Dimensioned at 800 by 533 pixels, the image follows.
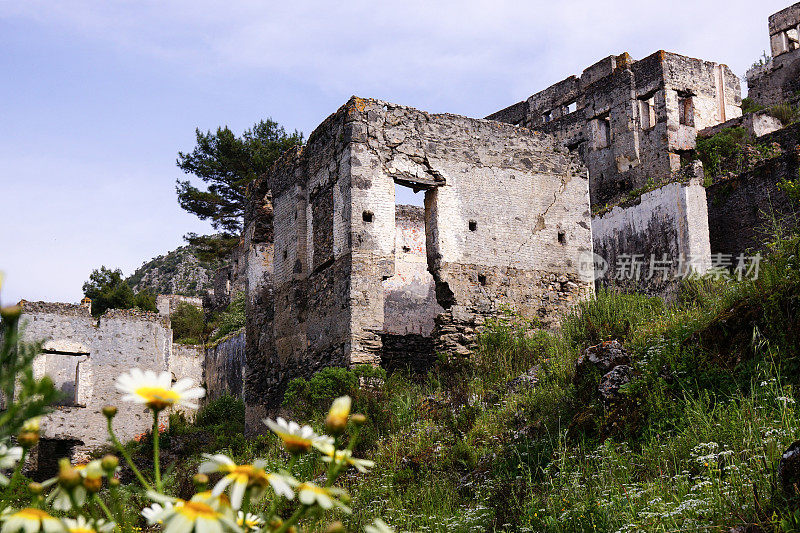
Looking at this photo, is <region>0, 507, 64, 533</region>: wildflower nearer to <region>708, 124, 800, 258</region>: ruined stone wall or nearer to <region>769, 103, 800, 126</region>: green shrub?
<region>708, 124, 800, 258</region>: ruined stone wall

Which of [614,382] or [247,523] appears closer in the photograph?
[247,523]

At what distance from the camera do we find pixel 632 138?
87.0 ft

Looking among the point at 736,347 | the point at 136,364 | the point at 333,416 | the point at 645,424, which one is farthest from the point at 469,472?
the point at 136,364

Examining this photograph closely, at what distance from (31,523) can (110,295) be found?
107 ft

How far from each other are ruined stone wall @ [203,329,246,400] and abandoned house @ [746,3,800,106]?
895 inches

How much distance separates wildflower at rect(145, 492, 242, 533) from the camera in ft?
5.62

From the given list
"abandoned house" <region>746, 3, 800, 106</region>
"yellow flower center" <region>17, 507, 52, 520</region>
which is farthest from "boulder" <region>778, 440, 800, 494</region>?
"abandoned house" <region>746, 3, 800, 106</region>

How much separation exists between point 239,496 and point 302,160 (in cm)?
1443

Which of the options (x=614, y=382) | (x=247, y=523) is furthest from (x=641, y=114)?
(x=247, y=523)

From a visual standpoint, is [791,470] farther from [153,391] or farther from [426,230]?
[426,230]

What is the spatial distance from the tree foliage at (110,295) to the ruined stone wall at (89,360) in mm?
10420

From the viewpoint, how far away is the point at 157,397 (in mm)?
2037

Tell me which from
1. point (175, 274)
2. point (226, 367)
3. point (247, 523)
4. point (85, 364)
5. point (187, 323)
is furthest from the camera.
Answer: point (175, 274)

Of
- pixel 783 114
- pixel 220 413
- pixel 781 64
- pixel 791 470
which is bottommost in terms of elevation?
pixel 220 413
